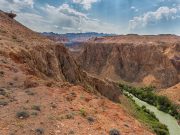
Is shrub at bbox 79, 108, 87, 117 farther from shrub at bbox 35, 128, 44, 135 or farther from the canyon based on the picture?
shrub at bbox 35, 128, 44, 135

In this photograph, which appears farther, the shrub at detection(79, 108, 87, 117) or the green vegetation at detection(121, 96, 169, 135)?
the green vegetation at detection(121, 96, 169, 135)

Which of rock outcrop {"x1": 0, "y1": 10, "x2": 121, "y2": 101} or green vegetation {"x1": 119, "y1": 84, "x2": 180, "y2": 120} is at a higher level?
rock outcrop {"x1": 0, "y1": 10, "x2": 121, "y2": 101}

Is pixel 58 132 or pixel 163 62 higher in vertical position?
pixel 58 132

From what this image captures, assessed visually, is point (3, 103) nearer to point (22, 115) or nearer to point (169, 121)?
point (22, 115)

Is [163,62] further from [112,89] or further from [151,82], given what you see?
[112,89]

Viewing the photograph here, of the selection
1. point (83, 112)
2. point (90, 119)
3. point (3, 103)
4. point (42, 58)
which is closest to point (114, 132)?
point (90, 119)

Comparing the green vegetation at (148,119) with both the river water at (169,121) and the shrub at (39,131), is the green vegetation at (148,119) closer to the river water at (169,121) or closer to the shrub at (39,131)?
the river water at (169,121)

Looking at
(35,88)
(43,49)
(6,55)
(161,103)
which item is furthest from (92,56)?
(35,88)

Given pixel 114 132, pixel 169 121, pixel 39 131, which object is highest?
pixel 39 131

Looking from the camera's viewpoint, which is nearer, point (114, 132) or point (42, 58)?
point (114, 132)

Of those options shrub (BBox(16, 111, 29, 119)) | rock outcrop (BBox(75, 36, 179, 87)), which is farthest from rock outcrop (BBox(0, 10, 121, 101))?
rock outcrop (BBox(75, 36, 179, 87))

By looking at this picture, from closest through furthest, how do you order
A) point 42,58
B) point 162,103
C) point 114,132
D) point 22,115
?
point 114,132, point 22,115, point 42,58, point 162,103
